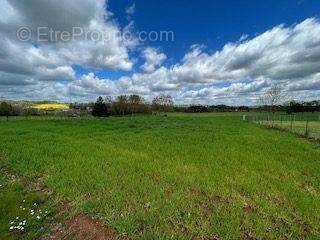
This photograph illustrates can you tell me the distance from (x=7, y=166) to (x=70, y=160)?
2477 millimetres

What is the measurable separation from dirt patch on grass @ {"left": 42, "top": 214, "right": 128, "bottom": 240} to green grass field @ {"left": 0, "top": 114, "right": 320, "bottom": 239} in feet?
0.62

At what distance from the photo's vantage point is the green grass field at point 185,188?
6.03m

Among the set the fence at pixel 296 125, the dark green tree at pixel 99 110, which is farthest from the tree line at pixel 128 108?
the fence at pixel 296 125

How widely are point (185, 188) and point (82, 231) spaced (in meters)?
3.38

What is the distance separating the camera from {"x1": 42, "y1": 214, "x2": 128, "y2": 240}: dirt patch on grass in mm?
5617

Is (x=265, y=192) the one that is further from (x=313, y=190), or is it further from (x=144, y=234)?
(x=144, y=234)

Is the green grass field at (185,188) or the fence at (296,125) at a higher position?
the green grass field at (185,188)

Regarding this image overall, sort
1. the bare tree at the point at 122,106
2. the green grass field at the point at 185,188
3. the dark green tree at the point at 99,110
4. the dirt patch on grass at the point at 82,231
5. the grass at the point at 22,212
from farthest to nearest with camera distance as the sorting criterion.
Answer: the bare tree at the point at 122,106 < the dark green tree at the point at 99,110 < the green grass field at the point at 185,188 < the grass at the point at 22,212 < the dirt patch on grass at the point at 82,231

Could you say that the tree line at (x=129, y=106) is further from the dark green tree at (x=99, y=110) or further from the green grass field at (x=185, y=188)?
the green grass field at (x=185, y=188)

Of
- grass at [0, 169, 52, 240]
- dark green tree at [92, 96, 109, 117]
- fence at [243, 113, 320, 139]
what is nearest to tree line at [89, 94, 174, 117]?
dark green tree at [92, 96, 109, 117]

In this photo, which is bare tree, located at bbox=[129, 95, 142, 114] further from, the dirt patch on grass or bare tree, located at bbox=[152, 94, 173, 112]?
the dirt patch on grass

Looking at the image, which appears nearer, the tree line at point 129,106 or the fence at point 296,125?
the fence at point 296,125

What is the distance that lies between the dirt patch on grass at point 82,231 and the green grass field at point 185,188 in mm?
188

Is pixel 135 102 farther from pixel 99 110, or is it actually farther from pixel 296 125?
pixel 296 125
